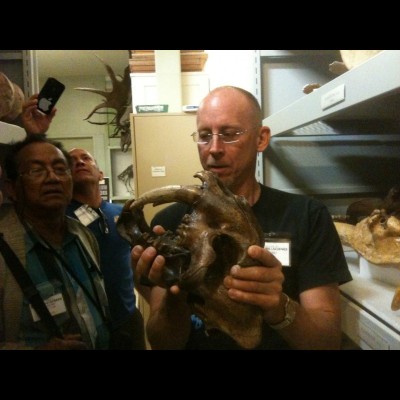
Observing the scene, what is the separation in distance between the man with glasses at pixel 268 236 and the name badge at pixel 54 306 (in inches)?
5.8

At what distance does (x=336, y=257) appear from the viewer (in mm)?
699

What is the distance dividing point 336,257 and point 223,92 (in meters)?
0.37

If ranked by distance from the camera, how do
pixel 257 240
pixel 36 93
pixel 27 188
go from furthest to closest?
pixel 36 93
pixel 27 188
pixel 257 240

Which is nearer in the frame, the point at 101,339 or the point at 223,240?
the point at 223,240

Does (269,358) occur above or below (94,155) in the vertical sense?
below

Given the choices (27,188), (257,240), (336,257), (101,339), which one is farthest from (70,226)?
(336,257)

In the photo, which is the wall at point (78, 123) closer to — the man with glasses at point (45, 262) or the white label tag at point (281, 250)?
the man with glasses at point (45, 262)

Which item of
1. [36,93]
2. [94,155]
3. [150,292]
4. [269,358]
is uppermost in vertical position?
[36,93]

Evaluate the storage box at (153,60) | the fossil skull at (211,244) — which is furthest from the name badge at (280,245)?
the storage box at (153,60)

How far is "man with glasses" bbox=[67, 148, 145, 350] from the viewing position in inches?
24.9

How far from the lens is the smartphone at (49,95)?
2.18 ft

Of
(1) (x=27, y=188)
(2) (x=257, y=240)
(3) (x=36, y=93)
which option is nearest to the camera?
(2) (x=257, y=240)

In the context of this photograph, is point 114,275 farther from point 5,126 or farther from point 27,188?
→ point 5,126

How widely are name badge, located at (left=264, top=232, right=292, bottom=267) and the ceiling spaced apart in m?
0.42
